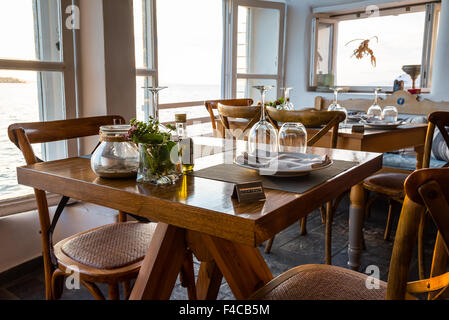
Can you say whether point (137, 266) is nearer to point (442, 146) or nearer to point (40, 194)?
point (40, 194)

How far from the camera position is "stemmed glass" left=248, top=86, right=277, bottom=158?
137cm

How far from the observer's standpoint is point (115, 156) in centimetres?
117

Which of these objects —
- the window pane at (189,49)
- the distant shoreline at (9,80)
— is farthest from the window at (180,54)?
the distant shoreline at (9,80)

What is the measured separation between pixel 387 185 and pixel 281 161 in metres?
1.47

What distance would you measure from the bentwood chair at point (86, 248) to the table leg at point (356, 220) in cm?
93

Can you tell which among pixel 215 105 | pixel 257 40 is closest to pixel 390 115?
pixel 215 105

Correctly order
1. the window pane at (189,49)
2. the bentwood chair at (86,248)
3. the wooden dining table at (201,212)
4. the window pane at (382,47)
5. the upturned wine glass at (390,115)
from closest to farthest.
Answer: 1. the wooden dining table at (201,212)
2. the bentwood chair at (86,248)
3. the upturned wine glass at (390,115)
4. the window pane at (189,49)
5. the window pane at (382,47)

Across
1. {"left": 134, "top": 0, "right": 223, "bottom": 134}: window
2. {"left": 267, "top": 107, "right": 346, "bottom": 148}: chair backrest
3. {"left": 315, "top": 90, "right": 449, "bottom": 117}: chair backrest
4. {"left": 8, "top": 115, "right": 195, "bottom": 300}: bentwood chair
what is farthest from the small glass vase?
{"left": 315, "top": 90, "right": 449, "bottom": 117}: chair backrest

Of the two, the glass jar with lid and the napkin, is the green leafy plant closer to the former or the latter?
the glass jar with lid

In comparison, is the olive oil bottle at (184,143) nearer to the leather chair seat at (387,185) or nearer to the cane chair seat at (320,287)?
the cane chair seat at (320,287)

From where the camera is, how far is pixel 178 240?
118cm

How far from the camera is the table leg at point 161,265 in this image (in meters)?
1.14

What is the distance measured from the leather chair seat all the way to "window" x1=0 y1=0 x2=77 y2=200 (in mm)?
1908

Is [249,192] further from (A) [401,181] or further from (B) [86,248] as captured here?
(A) [401,181]
